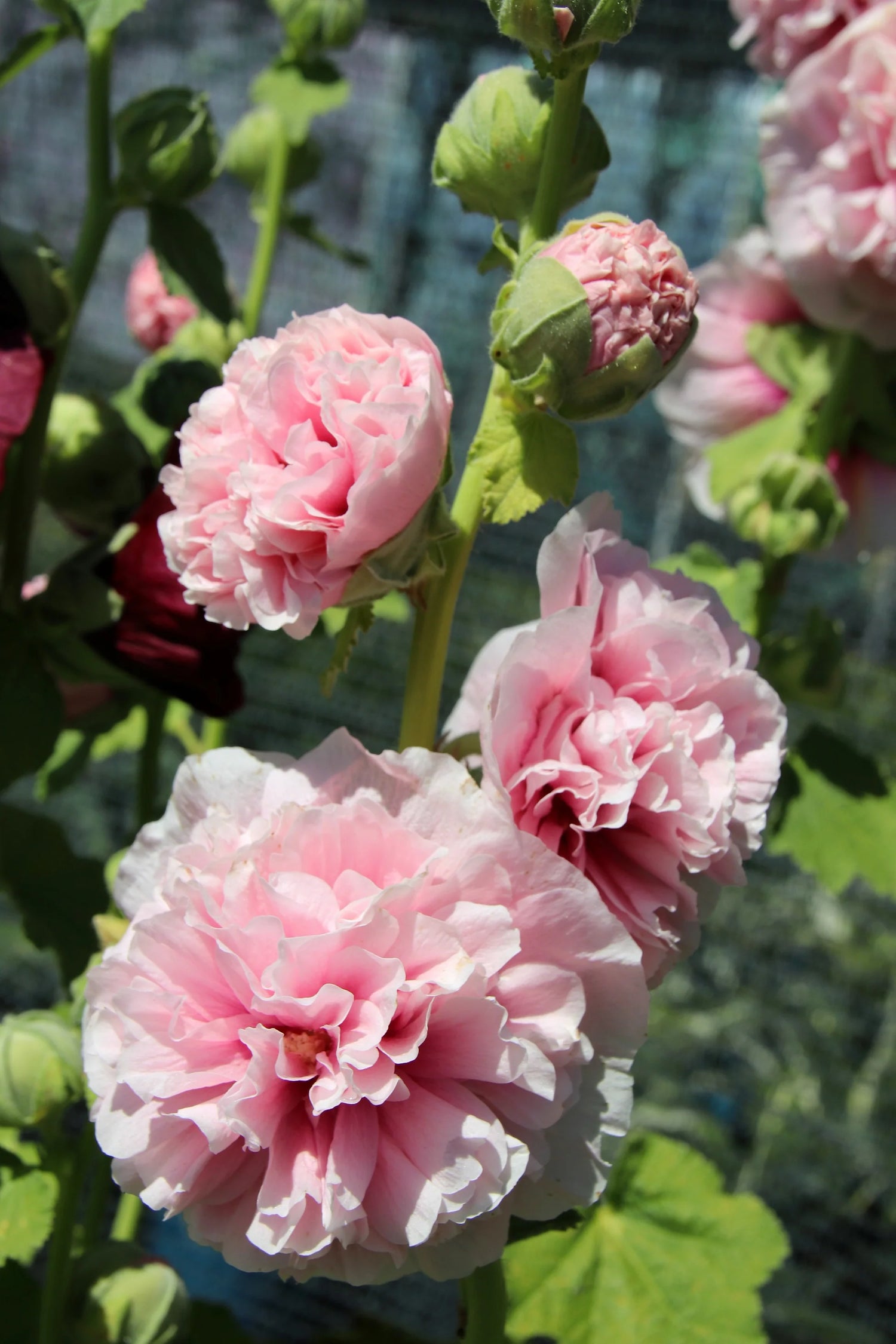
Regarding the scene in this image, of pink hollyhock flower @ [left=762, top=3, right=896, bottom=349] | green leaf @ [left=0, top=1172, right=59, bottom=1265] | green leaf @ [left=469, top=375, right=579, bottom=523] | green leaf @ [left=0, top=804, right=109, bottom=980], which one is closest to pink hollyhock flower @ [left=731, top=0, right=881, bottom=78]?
pink hollyhock flower @ [left=762, top=3, right=896, bottom=349]

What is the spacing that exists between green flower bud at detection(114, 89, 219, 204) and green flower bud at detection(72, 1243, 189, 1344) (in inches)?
17.6

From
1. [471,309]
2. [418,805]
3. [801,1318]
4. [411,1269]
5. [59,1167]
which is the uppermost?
[418,805]

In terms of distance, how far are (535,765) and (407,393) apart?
11cm

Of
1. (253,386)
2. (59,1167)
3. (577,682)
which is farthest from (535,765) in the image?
(59,1167)

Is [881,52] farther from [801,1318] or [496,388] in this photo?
[801,1318]

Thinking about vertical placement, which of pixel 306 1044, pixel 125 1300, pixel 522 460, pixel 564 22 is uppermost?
pixel 564 22

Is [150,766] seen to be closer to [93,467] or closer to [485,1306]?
[93,467]

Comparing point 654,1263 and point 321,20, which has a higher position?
point 321,20

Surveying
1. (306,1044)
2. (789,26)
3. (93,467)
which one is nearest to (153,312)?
(93,467)

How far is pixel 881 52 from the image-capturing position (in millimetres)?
628

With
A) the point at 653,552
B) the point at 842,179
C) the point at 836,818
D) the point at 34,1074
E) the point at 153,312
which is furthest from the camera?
the point at 653,552

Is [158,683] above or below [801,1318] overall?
above

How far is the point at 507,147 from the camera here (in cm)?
41

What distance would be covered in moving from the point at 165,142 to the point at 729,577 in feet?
1.38
